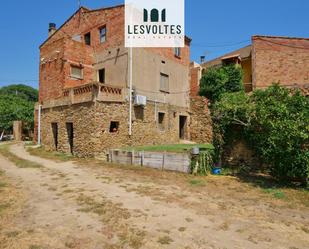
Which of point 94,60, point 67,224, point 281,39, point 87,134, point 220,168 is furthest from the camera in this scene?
point 281,39

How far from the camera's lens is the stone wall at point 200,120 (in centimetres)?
2111

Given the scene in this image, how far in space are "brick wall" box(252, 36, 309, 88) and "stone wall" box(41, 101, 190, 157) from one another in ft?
28.0

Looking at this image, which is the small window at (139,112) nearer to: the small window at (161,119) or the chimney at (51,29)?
the small window at (161,119)

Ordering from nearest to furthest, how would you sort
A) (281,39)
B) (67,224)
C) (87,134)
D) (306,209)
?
(67,224)
(306,209)
(87,134)
(281,39)

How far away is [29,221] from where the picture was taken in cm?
514

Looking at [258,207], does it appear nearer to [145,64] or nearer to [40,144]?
[145,64]

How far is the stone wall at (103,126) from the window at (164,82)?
4.18ft

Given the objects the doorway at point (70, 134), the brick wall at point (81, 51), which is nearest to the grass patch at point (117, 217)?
the doorway at point (70, 134)

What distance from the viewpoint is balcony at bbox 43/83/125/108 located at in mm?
13648

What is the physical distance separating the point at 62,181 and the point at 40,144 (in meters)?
11.6

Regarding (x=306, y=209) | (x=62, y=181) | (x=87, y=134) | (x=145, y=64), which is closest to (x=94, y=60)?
(x=145, y=64)

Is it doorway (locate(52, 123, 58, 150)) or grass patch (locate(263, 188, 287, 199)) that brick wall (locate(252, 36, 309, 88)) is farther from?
doorway (locate(52, 123, 58, 150))

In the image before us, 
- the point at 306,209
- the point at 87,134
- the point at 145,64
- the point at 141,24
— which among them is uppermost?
the point at 141,24

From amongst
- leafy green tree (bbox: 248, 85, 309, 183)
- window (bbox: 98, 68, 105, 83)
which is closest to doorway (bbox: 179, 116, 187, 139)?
window (bbox: 98, 68, 105, 83)
